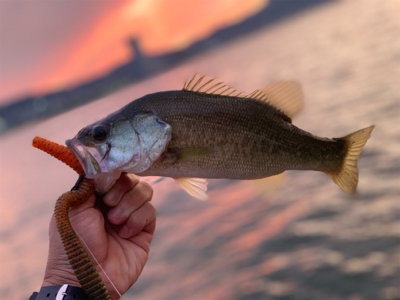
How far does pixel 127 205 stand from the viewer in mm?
1756

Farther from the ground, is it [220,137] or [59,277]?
→ [220,137]

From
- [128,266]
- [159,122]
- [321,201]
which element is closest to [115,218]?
[128,266]

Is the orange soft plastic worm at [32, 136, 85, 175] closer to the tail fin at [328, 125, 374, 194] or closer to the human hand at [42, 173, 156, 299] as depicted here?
the human hand at [42, 173, 156, 299]

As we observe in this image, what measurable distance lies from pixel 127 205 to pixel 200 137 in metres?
0.66

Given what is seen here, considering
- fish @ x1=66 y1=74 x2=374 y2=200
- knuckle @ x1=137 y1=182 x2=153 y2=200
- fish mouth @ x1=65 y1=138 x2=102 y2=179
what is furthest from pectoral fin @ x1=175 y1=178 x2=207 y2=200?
fish mouth @ x1=65 y1=138 x2=102 y2=179

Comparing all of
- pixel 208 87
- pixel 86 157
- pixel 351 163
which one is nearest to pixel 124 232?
pixel 86 157

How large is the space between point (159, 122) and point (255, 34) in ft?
193

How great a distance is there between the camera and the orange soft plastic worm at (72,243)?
129cm

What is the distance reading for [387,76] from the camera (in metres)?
9.45

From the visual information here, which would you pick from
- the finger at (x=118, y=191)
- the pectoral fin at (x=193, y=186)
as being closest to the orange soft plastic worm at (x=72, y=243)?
the finger at (x=118, y=191)

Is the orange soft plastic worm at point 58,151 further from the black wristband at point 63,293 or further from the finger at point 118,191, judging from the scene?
the black wristband at point 63,293

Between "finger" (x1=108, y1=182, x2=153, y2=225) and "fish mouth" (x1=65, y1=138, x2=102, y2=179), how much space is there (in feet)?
1.26

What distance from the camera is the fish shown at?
1.48 metres

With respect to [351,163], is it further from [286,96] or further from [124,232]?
[124,232]
